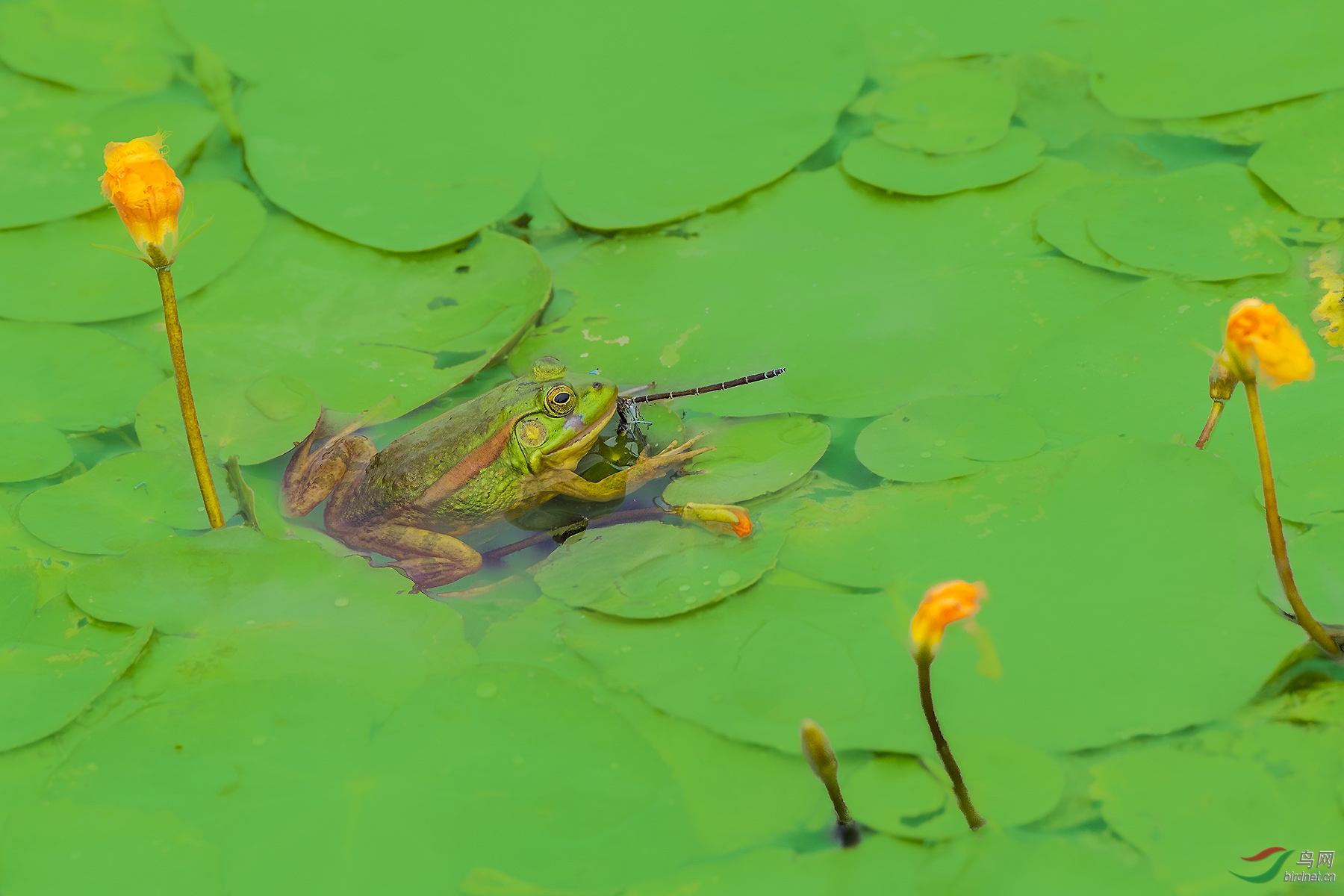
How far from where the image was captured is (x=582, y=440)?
12.0 feet

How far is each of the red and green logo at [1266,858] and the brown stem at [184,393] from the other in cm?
280

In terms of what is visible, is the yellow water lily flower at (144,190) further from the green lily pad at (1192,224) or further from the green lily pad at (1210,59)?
the green lily pad at (1210,59)

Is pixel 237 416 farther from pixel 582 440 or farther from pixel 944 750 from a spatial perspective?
pixel 944 750

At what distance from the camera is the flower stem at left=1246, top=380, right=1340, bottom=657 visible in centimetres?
213

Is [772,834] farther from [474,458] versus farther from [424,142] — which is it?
[424,142]

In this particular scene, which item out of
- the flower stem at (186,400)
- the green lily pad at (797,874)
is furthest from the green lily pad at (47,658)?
the green lily pad at (797,874)

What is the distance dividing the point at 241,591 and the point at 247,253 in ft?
5.86

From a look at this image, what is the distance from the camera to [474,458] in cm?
357

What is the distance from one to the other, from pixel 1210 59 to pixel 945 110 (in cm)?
110

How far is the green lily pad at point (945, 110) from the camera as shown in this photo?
13.5ft

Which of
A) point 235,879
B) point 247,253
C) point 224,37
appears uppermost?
point 224,37

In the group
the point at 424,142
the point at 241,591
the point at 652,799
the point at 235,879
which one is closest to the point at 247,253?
the point at 424,142

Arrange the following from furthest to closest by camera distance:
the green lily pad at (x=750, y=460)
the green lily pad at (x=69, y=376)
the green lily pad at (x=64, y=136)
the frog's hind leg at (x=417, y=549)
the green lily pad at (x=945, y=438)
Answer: the green lily pad at (x=64, y=136) → the green lily pad at (x=69, y=376) → the frog's hind leg at (x=417, y=549) → the green lily pad at (x=750, y=460) → the green lily pad at (x=945, y=438)

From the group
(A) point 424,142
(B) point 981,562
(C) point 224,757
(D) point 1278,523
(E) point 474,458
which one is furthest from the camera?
(A) point 424,142
